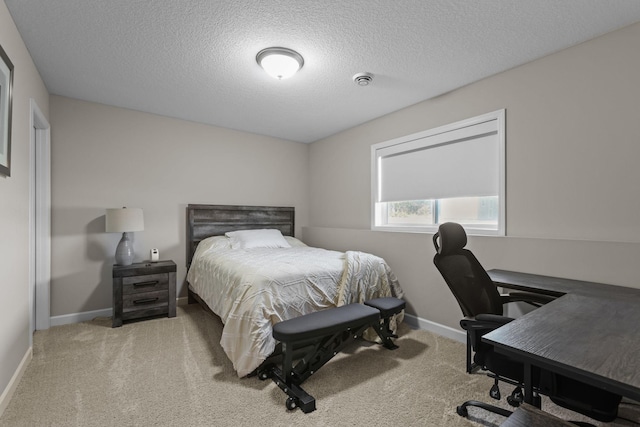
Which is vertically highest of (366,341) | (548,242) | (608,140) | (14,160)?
(608,140)

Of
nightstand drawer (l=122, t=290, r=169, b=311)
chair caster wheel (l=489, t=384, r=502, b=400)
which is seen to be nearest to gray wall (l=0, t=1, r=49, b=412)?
nightstand drawer (l=122, t=290, r=169, b=311)

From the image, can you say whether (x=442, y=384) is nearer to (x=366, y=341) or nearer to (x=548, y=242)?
(x=366, y=341)

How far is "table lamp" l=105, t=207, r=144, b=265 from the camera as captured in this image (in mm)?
3201

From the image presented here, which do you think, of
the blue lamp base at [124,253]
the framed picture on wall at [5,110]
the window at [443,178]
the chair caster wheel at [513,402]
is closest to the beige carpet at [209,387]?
the chair caster wheel at [513,402]

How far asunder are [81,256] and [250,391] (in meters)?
2.68

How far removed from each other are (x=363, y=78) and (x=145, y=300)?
3203 millimetres

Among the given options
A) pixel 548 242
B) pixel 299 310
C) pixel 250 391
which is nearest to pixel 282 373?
pixel 250 391

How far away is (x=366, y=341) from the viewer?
111 inches

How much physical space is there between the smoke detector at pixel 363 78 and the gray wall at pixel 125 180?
224 centimetres

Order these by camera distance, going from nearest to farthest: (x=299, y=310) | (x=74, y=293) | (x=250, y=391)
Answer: (x=250, y=391) < (x=299, y=310) < (x=74, y=293)

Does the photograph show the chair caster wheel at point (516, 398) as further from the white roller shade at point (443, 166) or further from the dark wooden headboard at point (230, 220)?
the dark wooden headboard at point (230, 220)

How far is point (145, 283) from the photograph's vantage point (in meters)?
3.30

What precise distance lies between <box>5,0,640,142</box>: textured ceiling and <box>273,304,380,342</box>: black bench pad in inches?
79.3

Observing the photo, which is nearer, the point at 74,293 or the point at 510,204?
the point at 510,204
